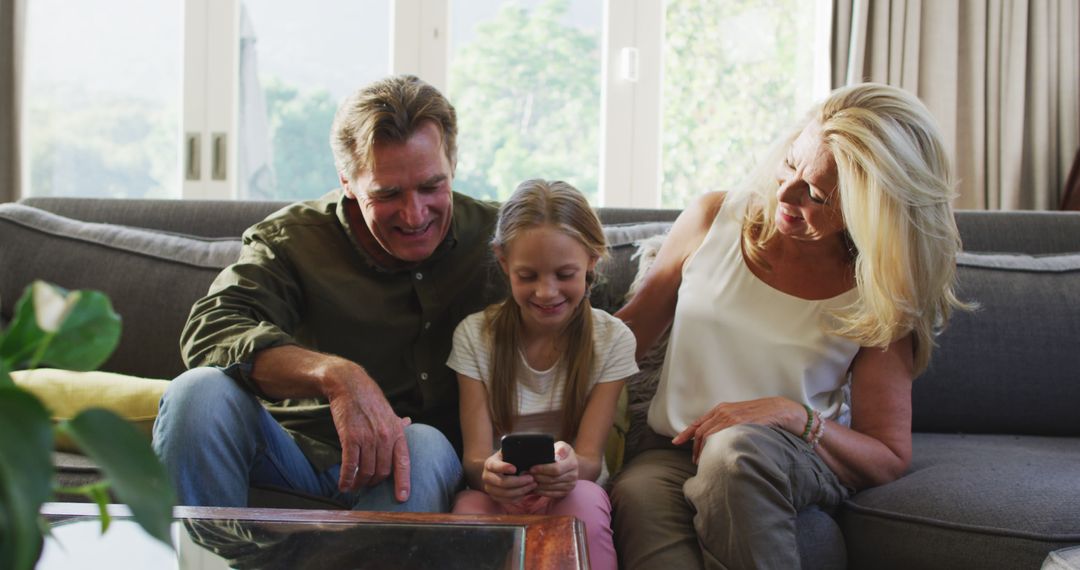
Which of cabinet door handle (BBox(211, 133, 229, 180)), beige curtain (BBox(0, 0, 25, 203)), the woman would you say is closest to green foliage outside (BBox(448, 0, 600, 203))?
cabinet door handle (BBox(211, 133, 229, 180))

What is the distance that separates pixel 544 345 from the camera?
173cm

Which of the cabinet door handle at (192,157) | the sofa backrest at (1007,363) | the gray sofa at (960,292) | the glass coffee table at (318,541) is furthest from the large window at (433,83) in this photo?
the glass coffee table at (318,541)

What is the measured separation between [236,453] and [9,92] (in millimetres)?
2543

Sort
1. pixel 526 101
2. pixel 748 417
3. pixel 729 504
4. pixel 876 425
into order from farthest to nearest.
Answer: pixel 526 101 → pixel 876 425 → pixel 748 417 → pixel 729 504

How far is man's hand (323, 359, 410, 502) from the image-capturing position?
1.40m

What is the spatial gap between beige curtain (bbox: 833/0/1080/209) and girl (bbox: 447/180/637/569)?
7.07 ft

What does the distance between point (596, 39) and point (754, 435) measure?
8.38ft

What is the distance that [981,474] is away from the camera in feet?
5.35

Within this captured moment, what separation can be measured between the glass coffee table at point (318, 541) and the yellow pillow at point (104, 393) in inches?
23.2

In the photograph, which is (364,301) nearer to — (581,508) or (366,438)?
(366,438)

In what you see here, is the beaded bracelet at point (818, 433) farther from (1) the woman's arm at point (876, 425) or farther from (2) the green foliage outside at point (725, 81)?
(2) the green foliage outside at point (725, 81)

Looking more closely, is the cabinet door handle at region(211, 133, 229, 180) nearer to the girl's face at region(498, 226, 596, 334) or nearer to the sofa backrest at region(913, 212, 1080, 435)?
the girl's face at region(498, 226, 596, 334)

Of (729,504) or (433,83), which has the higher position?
(433,83)

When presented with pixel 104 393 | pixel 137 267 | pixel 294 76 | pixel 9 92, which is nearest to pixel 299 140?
pixel 294 76
